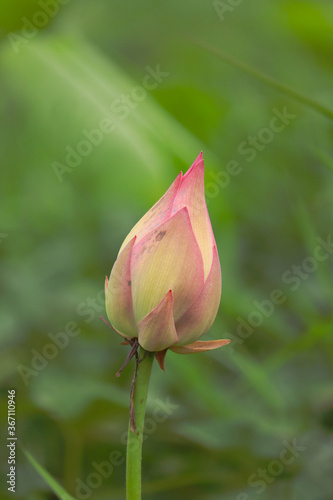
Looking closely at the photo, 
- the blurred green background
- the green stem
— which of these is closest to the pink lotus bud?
the green stem

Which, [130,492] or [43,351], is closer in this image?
[130,492]

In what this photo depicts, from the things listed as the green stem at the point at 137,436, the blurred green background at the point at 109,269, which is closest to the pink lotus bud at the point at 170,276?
the green stem at the point at 137,436

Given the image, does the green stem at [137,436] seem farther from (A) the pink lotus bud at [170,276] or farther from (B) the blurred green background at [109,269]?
(B) the blurred green background at [109,269]

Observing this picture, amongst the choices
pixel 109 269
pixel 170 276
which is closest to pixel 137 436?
pixel 170 276

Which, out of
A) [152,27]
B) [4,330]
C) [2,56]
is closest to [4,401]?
[4,330]

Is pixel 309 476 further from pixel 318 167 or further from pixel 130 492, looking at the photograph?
pixel 318 167

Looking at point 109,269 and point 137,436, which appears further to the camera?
point 109,269

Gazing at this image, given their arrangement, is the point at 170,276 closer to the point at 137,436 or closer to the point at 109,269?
the point at 137,436
